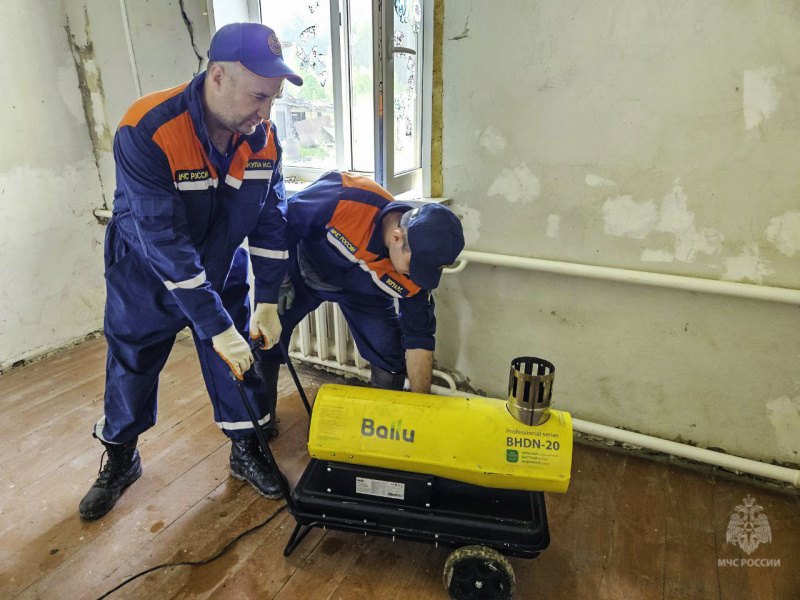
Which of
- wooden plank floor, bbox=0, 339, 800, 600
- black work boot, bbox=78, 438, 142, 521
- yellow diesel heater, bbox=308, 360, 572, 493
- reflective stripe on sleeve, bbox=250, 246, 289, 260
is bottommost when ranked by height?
wooden plank floor, bbox=0, 339, 800, 600

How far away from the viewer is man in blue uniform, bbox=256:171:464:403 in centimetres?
133

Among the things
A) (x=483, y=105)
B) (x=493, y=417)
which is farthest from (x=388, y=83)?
(x=493, y=417)

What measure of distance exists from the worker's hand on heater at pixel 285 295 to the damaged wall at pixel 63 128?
45.5 inches

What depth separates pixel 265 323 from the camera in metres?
1.59

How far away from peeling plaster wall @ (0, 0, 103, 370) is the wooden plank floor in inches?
27.7

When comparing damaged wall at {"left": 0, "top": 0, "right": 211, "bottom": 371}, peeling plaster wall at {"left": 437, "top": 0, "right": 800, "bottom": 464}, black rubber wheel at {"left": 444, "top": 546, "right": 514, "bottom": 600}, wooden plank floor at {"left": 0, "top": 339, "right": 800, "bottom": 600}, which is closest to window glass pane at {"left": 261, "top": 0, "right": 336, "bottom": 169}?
damaged wall at {"left": 0, "top": 0, "right": 211, "bottom": 371}

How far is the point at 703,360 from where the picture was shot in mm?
1696

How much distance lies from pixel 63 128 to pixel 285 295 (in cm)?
161

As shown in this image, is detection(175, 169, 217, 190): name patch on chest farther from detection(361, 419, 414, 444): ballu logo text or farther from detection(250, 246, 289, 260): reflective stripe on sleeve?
detection(361, 419, 414, 444): ballu logo text

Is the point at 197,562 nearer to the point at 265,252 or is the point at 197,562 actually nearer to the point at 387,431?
the point at 387,431

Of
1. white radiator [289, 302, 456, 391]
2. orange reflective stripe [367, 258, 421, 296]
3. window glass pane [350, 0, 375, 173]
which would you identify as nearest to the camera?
orange reflective stripe [367, 258, 421, 296]

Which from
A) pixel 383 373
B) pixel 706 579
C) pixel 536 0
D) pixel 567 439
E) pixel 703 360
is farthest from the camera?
pixel 383 373

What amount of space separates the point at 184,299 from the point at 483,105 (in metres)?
1.13

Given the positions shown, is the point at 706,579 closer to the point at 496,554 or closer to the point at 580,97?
the point at 496,554
